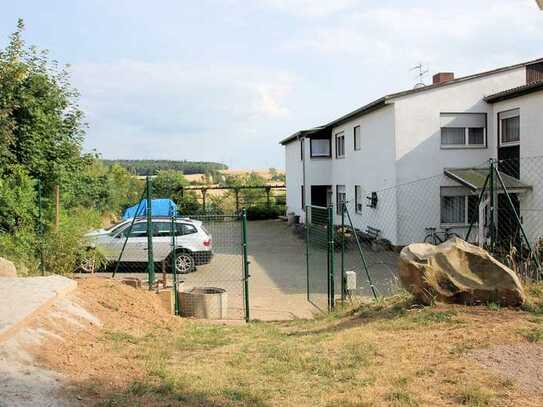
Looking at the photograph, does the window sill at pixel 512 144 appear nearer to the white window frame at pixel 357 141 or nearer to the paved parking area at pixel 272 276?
the paved parking area at pixel 272 276

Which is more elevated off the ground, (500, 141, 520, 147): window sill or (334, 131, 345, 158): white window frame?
(334, 131, 345, 158): white window frame

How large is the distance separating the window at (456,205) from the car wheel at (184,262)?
9090 millimetres

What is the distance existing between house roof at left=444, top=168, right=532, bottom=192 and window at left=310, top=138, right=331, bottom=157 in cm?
1006

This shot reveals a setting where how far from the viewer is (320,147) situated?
28609mm

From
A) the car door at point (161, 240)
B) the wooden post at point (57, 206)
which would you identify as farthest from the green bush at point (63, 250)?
the car door at point (161, 240)

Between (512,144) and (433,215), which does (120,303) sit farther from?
(512,144)

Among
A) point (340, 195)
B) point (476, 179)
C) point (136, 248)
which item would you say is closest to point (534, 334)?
point (136, 248)

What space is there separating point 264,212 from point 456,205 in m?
17.4

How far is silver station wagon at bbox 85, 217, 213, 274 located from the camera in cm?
1457

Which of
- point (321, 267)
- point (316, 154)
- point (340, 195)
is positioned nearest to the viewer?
point (321, 267)

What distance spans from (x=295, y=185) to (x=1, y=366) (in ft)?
91.8

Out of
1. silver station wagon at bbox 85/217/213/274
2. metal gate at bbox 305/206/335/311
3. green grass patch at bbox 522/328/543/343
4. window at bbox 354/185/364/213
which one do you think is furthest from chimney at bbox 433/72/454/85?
green grass patch at bbox 522/328/543/343

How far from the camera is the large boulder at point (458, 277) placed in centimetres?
740

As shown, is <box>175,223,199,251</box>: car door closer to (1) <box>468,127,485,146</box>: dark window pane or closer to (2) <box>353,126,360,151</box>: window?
(1) <box>468,127,485,146</box>: dark window pane
